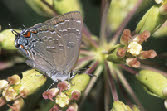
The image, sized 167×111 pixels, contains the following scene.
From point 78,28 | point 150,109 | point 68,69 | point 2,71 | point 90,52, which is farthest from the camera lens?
point 150,109

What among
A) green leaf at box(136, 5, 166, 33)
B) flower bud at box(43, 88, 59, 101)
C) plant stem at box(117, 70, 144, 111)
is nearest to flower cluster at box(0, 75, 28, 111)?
flower bud at box(43, 88, 59, 101)

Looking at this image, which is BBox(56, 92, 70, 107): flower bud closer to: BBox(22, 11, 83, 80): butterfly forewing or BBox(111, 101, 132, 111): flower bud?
BBox(22, 11, 83, 80): butterfly forewing

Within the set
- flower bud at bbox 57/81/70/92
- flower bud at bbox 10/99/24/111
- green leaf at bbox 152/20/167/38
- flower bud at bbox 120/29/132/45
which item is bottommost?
flower bud at bbox 10/99/24/111

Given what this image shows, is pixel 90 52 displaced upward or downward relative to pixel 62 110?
upward

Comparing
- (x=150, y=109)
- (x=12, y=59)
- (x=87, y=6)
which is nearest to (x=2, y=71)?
(x=12, y=59)

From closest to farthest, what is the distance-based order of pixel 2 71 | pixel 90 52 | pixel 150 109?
pixel 2 71 → pixel 90 52 → pixel 150 109

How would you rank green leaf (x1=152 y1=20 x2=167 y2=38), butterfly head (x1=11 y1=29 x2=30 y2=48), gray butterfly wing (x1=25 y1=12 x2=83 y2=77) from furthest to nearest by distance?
green leaf (x1=152 y1=20 x2=167 y2=38)
butterfly head (x1=11 y1=29 x2=30 y2=48)
gray butterfly wing (x1=25 y1=12 x2=83 y2=77)

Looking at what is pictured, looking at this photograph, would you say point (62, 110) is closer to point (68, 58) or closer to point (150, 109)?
point (68, 58)
